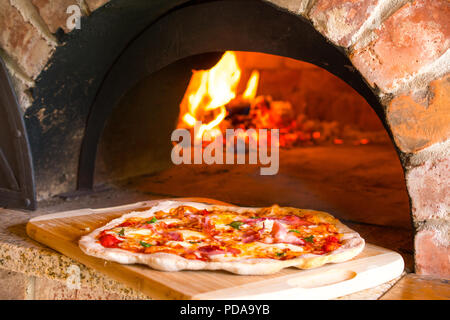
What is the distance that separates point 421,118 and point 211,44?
938 millimetres

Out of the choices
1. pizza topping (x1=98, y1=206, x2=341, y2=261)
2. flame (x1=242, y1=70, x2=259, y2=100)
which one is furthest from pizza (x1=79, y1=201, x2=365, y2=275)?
flame (x1=242, y1=70, x2=259, y2=100)

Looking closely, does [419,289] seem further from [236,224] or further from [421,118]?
[236,224]

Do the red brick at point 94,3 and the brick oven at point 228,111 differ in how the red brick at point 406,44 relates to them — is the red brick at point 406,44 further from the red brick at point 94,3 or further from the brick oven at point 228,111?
the red brick at point 94,3

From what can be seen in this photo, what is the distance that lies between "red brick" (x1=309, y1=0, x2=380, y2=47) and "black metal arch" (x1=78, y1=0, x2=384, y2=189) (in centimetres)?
5

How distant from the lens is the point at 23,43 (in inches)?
82.6

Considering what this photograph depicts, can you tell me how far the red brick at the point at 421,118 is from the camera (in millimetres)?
1385

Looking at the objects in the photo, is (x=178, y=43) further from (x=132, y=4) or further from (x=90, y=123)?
(x=90, y=123)

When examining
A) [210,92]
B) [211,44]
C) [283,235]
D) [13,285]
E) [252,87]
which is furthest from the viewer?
[252,87]

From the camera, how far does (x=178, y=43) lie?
218 centimetres

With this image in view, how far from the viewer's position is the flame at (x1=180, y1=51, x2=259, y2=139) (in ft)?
9.73

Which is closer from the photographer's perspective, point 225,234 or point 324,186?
point 225,234

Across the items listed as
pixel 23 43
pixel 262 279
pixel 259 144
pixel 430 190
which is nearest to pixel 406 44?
pixel 430 190

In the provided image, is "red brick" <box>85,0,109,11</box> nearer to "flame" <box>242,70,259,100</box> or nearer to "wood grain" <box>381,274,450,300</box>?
"wood grain" <box>381,274,450,300</box>

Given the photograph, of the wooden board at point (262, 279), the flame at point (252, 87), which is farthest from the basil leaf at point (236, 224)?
the flame at point (252, 87)
